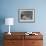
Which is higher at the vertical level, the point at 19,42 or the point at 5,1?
the point at 5,1

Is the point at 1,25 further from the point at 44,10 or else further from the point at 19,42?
the point at 44,10

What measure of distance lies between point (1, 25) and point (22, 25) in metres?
0.73

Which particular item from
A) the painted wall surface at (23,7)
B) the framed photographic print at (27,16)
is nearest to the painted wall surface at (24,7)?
the painted wall surface at (23,7)

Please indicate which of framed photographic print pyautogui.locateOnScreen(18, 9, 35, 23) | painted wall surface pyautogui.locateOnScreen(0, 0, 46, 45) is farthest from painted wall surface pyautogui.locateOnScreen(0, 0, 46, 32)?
framed photographic print pyautogui.locateOnScreen(18, 9, 35, 23)

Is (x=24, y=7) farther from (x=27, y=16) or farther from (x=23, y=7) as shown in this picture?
(x=27, y=16)

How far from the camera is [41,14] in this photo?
4516 mm

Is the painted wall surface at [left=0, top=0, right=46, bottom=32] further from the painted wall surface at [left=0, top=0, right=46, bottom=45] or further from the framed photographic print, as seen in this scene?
the framed photographic print

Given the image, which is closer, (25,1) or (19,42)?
(19,42)

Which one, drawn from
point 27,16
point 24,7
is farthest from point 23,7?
point 27,16

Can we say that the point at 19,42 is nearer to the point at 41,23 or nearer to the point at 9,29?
the point at 9,29

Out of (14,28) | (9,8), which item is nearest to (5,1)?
(9,8)

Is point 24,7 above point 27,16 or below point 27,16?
above

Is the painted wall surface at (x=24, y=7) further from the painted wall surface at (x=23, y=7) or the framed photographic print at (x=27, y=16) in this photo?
the framed photographic print at (x=27, y=16)

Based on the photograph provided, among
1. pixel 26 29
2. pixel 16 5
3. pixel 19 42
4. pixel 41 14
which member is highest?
pixel 16 5
